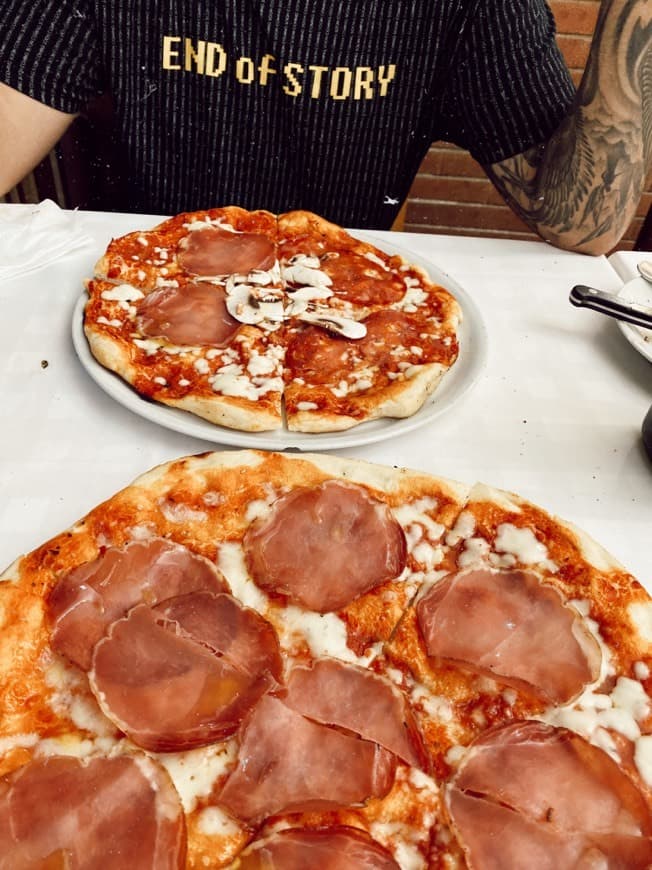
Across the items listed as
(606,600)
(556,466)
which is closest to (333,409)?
(556,466)

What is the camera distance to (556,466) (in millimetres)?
1381

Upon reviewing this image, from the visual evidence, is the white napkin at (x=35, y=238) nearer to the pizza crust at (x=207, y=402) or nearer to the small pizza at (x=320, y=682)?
the pizza crust at (x=207, y=402)

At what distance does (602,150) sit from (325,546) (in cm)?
155

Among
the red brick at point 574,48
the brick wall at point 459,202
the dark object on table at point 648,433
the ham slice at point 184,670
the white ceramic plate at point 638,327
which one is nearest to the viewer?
the ham slice at point 184,670

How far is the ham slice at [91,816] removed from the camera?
0.77 metres

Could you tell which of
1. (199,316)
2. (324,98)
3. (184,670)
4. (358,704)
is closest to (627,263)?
(324,98)

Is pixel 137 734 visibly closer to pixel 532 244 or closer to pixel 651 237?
pixel 532 244

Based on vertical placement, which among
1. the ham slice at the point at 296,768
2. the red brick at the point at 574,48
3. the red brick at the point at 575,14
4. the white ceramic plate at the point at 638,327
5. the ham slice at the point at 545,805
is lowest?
the ham slice at the point at 296,768

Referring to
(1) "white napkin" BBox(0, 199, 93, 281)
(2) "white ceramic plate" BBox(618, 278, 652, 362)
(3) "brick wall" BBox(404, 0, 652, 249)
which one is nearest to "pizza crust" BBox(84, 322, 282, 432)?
→ (1) "white napkin" BBox(0, 199, 93, 281)

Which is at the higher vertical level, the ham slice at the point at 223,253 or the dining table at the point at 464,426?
the ham slice at the point at 223,253

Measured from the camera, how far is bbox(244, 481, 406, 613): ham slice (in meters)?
1.06

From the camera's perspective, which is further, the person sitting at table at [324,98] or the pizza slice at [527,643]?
the person sitting at table at [324,98]

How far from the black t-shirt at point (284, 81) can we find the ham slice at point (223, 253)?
63 centimetres

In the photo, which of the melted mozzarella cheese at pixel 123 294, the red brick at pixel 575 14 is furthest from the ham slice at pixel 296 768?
the red brick at pixel 575 14
